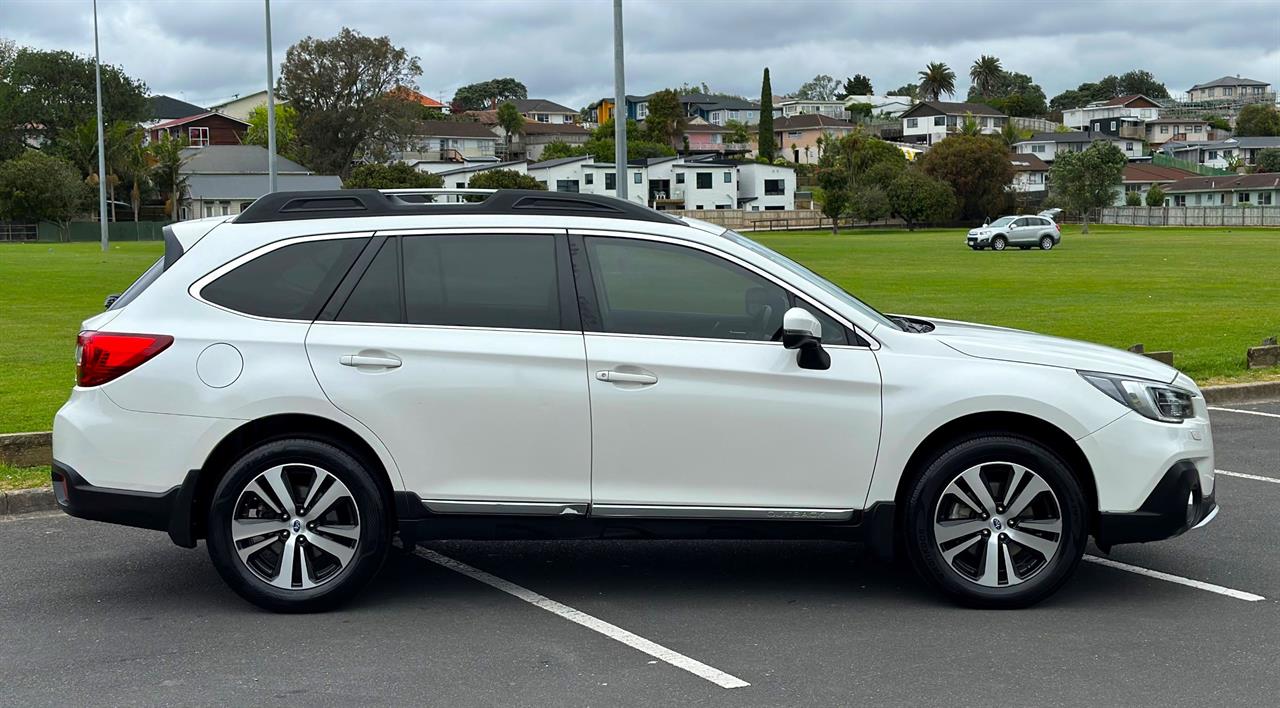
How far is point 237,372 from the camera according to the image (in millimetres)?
5621

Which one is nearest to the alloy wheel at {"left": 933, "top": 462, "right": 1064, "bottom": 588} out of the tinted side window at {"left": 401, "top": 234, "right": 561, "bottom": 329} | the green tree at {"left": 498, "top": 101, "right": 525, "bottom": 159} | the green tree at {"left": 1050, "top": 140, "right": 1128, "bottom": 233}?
the tinted side window at {"left": 401, "top": 234, "right": 561, "bottom": 329}

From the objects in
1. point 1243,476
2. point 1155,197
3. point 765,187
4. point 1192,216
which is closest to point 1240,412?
point 1243,476

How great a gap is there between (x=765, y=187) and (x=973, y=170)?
2264cm

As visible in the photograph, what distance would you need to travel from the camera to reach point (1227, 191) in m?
109

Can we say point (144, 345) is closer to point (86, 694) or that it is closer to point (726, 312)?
point (86, 694)

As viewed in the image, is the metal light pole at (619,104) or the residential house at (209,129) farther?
the residential house at (209,129)

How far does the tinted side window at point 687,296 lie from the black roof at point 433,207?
0.17m

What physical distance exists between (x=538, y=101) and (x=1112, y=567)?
183 m

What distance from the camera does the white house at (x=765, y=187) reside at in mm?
110375

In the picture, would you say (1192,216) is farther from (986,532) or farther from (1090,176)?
(986,532)

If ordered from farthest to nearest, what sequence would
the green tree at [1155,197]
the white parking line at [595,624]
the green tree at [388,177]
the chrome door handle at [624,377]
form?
the green tree at [1155,197]
the green tree at [388,177]
the chrome door handle at [624,377]
the white parking line at [595,624]

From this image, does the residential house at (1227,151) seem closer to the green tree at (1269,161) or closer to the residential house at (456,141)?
the green tree at (1269,161)

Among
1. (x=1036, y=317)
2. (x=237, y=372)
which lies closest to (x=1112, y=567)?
(x=237, y=372)

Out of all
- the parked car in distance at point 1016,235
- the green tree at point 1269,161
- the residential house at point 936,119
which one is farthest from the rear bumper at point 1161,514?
the residential house at point 936,119
